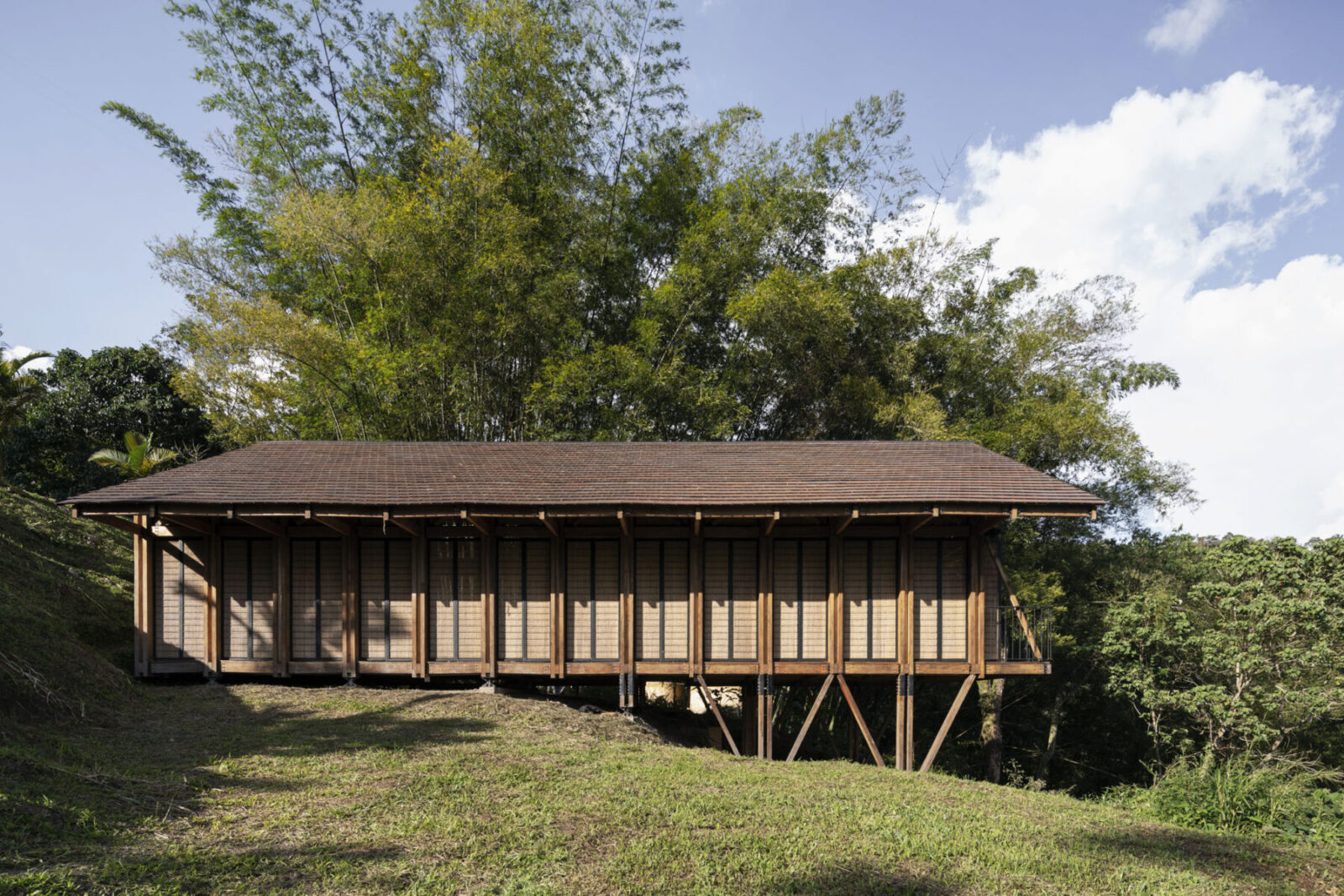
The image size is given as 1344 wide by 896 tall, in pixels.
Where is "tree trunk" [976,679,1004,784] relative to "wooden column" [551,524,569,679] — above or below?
below

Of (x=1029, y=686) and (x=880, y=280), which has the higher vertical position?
(x=880, y=280)

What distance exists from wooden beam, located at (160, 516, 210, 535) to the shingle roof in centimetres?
44

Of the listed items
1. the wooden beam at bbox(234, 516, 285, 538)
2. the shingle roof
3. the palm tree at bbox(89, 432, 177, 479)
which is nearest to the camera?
the shingle roof

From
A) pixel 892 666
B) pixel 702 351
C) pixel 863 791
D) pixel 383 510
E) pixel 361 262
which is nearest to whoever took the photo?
pixel 863 791

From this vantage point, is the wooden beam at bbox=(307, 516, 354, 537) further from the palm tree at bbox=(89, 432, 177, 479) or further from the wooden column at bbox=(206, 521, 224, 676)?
the palm tree at bbox=(89, 432, 177, 479)

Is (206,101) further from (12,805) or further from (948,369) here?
(948,369)

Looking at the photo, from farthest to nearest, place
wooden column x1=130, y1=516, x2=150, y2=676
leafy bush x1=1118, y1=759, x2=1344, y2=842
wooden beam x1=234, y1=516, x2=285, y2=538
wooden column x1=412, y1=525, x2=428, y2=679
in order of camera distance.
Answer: wooden column x1=412, y1=525, x2=428, y2=679, wooden column x1=130, y1=516, x2=150, y2=676, wooden beam x1=234, y1=516, x2=285, y2=538, leafy bush x1=1118, y1=759, x2=1344, y2=842

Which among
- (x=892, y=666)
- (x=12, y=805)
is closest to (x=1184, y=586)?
(x=892, y=666)

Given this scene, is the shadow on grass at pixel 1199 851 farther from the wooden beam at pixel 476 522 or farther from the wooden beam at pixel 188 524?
the wooden beam at pixel 188 524

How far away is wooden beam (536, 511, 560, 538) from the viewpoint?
31.9 ft

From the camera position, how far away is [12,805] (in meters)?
4.63

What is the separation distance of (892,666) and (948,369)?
8.74m

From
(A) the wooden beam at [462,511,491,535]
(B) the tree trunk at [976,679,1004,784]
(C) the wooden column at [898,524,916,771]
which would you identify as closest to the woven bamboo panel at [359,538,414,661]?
(A) the wooden beam at [462,511,491,535]

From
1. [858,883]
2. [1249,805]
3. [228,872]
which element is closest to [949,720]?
[1249,805]
